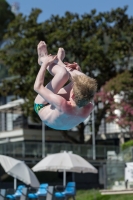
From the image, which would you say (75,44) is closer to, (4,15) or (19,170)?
(19,170)

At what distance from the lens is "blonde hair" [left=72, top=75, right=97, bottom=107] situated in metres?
5.78

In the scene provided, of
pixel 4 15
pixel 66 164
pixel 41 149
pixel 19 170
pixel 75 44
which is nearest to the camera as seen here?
pixel 19 170

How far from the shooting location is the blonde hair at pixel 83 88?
228 inches

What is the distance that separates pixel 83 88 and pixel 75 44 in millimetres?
39112

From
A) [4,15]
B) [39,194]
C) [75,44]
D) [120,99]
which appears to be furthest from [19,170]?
[4,15]

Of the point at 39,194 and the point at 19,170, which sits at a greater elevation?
the point at 19,170

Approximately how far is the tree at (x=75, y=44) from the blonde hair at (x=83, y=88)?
124 feet

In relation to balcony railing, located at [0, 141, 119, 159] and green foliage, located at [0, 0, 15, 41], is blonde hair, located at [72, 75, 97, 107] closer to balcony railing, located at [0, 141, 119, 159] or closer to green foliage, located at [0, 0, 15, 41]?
balcony railing, located at [0, 141, 119, 159]

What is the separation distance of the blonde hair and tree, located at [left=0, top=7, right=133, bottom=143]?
37780 mm

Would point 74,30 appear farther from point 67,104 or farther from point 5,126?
point 67,104

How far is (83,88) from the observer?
581 cm

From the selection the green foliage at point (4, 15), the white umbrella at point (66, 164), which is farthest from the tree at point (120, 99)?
the green foliage at point (4, 15)

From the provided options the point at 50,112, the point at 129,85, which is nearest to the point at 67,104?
the point at 50,112

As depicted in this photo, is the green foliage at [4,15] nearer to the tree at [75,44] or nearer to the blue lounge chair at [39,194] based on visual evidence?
the tree at [75,44]
